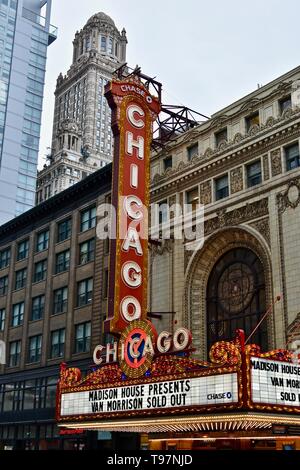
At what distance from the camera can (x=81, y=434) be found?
3638 cm

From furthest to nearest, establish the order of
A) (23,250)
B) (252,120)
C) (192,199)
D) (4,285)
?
(4,285) < (23,250) < (192,199) < (252,120)

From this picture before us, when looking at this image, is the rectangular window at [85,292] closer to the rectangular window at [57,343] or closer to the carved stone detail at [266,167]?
the rectangular window at [57,343]

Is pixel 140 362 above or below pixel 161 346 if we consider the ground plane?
below

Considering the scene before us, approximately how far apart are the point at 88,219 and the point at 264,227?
57.6 feet

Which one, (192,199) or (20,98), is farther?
(20,98)

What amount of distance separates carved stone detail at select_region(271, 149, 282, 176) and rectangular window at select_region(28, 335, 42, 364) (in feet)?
77.9

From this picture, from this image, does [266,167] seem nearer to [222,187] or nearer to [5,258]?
[222,187]

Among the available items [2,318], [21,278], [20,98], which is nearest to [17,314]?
[2,318]

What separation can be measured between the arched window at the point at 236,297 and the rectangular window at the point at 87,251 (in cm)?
1226

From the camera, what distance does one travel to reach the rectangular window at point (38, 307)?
4438 centimetres

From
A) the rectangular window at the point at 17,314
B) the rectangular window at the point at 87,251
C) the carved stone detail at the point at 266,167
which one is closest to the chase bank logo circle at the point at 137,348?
the carved stone detail at the point at 266,167

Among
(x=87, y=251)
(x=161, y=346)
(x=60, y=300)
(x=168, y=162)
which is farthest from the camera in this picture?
(x=60, y=300)

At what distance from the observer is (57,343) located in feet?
137

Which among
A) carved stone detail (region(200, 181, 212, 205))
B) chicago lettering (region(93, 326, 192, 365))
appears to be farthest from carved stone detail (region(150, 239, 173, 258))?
chicago lettering (region(93, 326, 192, 365))
